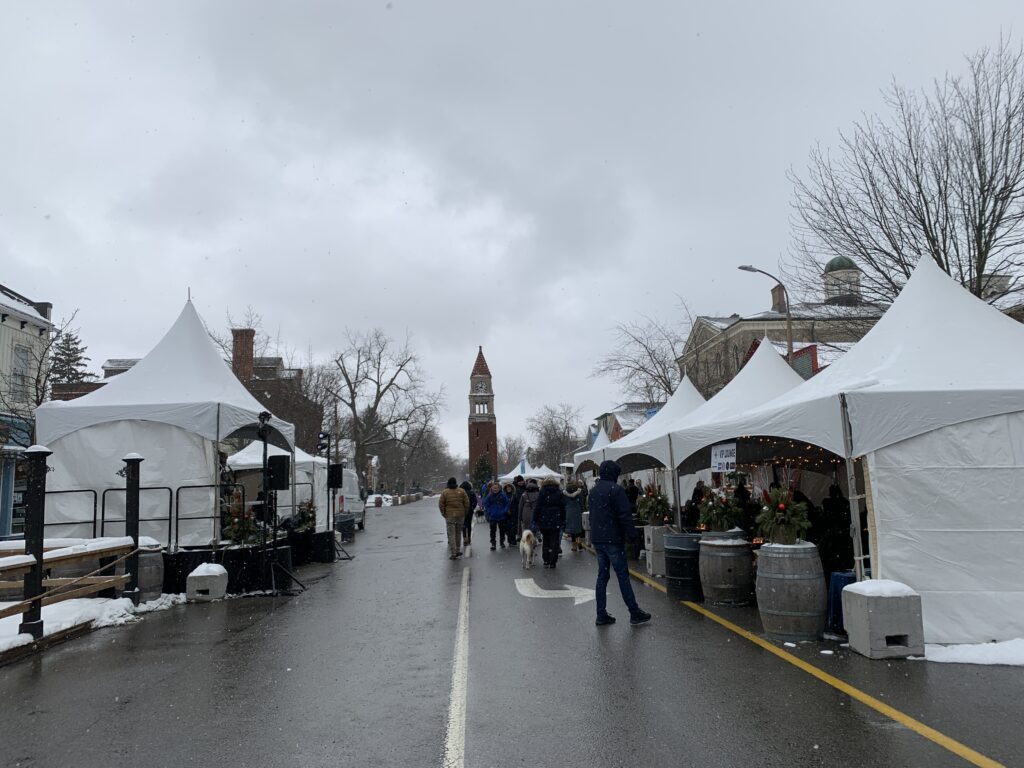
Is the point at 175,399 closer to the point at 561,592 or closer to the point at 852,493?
the point at 561,592

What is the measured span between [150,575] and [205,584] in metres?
0.82

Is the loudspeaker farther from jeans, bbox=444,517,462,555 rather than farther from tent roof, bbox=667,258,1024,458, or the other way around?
tent roof, bbox=667,258,1024,458

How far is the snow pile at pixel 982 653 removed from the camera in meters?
6.28

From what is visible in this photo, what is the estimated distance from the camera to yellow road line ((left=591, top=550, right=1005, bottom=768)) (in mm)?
4207

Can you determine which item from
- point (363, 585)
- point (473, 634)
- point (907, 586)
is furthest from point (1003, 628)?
point (363, 585)

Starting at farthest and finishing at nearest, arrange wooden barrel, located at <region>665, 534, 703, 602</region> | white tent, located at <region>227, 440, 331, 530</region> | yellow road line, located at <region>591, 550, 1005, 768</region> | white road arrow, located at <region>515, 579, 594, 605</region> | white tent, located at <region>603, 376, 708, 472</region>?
1. white tent, located at <region>227, 440, 331, 530</region>
2. white tent, located at <region>603, 376, 708, 472</region>
3. white road arrow, located at <region>515, 579, 594, 605</region>
4. wooden barrel, located at <region>665, 534, 703, 602</region>
5. yellow road line, located at <region>591, 550, 1005, 768</region>

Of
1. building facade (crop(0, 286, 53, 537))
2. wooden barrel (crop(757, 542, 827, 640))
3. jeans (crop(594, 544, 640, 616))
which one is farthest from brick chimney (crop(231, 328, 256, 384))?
wooden barrel (crop(757, 542, 827, 640))

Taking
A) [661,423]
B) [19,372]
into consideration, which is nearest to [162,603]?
[661,423]

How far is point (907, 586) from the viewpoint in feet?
22.0

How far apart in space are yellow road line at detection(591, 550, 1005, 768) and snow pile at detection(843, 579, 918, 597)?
878mm

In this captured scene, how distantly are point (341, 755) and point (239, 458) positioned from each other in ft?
65.0

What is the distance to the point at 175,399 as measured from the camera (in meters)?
12.8

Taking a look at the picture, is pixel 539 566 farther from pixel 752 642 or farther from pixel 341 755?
pixel 341 755

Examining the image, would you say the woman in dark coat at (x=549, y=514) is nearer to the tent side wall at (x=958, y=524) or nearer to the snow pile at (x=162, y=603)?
the snow pile at (x=162, y=603)
